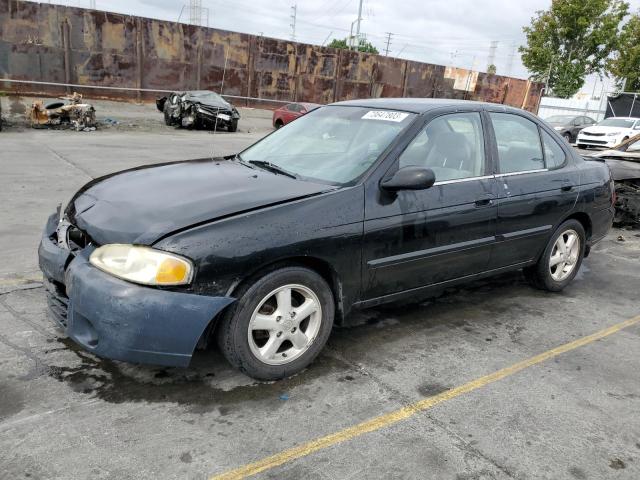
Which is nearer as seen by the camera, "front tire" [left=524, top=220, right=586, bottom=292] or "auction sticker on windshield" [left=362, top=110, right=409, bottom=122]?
"auction sticker on windshield" [left=362, top=110, right=409, bottom=122]

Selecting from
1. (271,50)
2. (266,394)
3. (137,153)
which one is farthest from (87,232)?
(271,50)

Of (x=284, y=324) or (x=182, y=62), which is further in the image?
(x=182, y=62)

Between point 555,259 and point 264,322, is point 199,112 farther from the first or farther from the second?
point 264,322

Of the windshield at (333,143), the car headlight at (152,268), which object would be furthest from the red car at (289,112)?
the car headlight at (152,268)

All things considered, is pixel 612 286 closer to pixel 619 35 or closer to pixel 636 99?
pixel 636 99

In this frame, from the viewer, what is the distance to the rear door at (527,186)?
409cm

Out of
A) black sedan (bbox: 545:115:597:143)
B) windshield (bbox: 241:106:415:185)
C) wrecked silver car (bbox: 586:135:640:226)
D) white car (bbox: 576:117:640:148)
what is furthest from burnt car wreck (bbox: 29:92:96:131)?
black sedan (bbox: 545:115:597:143)

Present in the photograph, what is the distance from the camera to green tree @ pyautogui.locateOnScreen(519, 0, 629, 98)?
33875 mm

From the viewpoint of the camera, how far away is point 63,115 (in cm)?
1599

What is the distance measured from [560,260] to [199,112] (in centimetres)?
1583

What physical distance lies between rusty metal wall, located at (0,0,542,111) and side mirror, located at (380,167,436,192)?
832 inches

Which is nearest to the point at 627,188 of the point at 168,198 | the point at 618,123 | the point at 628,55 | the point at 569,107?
the point at 168,198

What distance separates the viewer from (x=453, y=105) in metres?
3.95

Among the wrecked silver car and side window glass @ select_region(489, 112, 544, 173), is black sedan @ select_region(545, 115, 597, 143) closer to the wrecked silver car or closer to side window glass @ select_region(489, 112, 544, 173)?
the wrecked silver car
